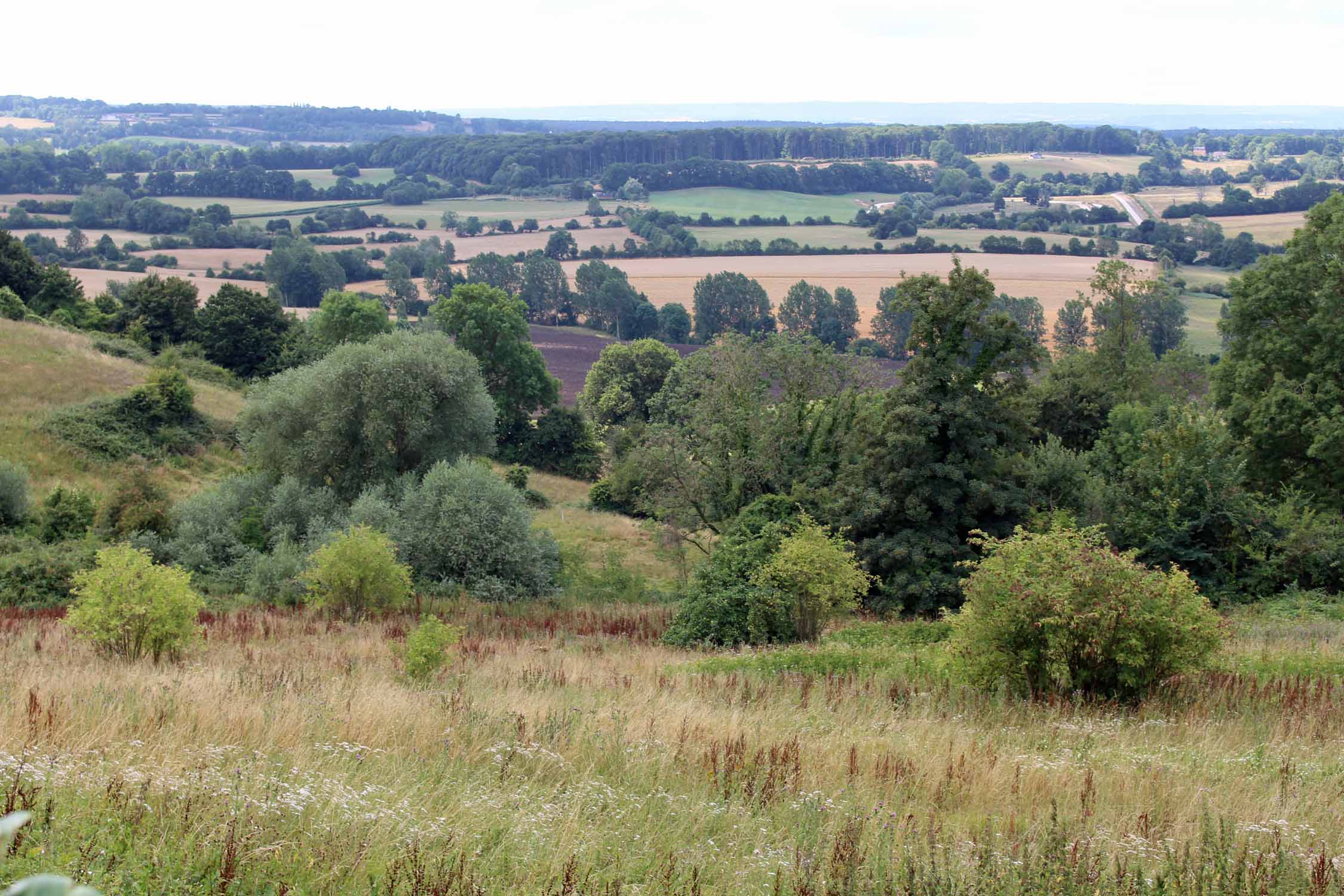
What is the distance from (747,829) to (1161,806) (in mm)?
2675

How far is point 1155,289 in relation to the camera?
1650 inches

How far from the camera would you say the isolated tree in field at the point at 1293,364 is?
90.6ft

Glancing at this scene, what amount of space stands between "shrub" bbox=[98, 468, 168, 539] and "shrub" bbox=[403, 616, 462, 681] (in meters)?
19.1

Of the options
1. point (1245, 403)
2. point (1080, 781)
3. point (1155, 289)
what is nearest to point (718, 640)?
point (1080, 781)

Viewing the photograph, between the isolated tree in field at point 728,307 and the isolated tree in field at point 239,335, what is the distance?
53.8 meters

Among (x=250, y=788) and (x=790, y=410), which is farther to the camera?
(x=790, y=410)

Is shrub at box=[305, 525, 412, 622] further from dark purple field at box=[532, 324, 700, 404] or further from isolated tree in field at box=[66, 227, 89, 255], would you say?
isolated tree in field at box=[66, 227, 89, 255]

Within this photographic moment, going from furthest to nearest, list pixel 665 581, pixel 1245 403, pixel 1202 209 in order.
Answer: pixel 1202 209 < pixel 665 581 < pixel 1245 403

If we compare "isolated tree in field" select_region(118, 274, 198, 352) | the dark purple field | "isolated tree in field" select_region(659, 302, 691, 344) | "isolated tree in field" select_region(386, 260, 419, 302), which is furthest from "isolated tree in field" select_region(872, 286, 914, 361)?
"isolated tree in field" select_region(118, 274, 198, 352)

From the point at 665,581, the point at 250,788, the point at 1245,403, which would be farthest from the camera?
the point at 665,581

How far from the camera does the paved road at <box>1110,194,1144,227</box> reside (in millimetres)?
145750

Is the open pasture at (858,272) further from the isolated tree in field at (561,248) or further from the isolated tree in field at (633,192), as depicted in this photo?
the isolated tree in field at (633,192)

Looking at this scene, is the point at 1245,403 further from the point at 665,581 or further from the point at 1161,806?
the point at 1161,806

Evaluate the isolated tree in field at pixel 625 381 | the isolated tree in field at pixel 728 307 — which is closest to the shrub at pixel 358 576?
the isolated tree in field at pixel 625 381
